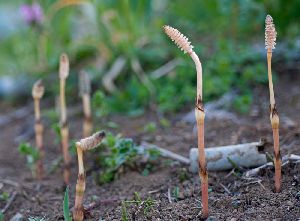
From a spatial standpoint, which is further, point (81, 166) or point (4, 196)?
point (4, 196)

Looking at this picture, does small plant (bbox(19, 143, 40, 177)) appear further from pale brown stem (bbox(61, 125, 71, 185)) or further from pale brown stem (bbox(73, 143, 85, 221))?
pale brown stem (bbox(73, 143, 85, 221))

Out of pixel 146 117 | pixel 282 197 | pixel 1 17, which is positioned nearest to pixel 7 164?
pixel 146 117

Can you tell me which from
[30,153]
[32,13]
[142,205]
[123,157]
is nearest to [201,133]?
[142,205]

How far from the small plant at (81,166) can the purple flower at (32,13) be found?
2654 millimetres

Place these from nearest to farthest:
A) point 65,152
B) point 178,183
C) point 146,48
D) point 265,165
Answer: point 265,165 < point 178,183 < point 65,152 < point 146,48

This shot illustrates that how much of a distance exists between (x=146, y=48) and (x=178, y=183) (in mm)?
2138

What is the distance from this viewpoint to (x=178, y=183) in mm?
2385

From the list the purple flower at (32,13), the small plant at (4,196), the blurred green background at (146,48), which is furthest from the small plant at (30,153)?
the purple flower at (32,13)

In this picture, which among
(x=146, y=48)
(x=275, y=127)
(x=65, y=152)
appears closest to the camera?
(x=275, y=127)

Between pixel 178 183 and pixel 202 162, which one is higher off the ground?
pixel 202 162

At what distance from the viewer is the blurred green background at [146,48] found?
12.0ft

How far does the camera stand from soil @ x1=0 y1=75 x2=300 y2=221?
2018 mm

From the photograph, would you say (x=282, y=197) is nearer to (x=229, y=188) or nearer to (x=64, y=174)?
(x=229, y=188)

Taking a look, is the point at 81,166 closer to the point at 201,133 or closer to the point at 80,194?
the point at 80,194
